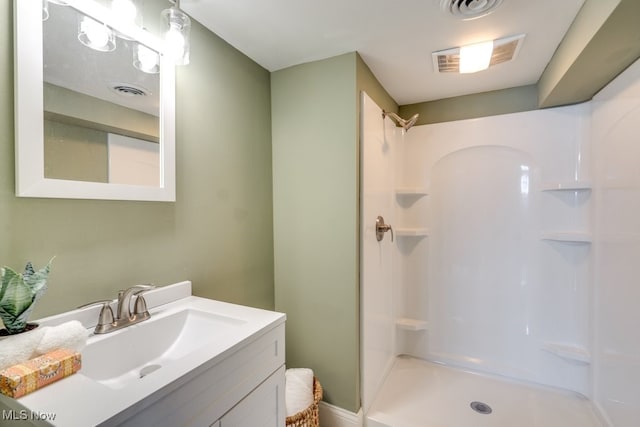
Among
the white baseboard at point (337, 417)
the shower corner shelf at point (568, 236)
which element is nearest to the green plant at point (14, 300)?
the white baseboard at point (337, 417)

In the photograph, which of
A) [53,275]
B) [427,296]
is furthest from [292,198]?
[427,296]

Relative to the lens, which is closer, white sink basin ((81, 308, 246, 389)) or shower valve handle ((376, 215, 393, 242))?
white sink basin ((81, 308, 246, 389))

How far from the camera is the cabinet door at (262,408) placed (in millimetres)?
809

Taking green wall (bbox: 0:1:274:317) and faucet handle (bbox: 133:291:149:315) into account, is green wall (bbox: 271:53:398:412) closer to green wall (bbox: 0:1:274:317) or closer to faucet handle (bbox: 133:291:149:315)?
green wall (bbox: 0:1:274:317)

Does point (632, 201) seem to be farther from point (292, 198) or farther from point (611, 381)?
A: point (292, 198)

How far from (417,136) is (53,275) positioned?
2313 mm

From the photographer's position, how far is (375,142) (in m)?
1.73

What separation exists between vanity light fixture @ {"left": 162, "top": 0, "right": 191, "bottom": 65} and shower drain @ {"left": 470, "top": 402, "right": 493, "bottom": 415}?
95.7 inches

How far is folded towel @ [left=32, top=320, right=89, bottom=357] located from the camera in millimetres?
639

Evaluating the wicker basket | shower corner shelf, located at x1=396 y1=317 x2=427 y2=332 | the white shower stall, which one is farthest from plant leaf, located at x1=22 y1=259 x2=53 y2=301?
shower corner shelf, located at x1=396 y1=317 x2=427 y2=332

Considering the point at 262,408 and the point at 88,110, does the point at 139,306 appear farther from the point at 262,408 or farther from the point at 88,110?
the point at 88,110

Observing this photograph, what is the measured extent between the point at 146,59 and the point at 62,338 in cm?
98

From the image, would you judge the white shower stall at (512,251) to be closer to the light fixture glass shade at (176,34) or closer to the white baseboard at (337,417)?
the white baseboard at (337,417)

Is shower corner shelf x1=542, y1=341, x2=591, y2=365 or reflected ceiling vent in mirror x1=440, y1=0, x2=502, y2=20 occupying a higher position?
reflected ceiling vent in mirror x1=440, y1=0, x2=502, y2=20
